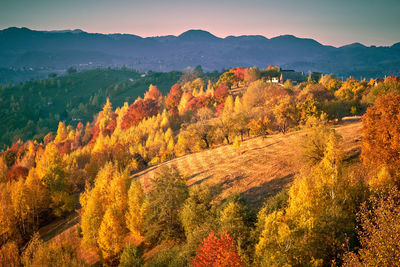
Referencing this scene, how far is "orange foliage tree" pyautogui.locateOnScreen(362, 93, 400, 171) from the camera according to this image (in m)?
36.6

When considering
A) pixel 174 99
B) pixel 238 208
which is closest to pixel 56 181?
pixel 238 208

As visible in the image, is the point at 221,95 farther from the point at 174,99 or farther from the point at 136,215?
the point at 136,215

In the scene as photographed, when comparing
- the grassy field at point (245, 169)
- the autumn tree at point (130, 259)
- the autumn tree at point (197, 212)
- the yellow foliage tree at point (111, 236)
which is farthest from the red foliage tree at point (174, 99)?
the autumn tree at point (130, 259)

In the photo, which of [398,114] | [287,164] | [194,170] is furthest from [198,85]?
[398,114]

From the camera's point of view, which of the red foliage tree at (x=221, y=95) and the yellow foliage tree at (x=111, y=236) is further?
the red foliage tree at (x=221, y=95)

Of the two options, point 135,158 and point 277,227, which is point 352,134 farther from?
point 135,158

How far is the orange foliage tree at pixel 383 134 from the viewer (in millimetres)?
36612

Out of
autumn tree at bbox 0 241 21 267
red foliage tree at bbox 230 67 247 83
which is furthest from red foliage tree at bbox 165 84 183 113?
autumn tree at bbox 0 241 21 267

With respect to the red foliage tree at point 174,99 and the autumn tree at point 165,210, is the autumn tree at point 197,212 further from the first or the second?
the red foliage tree at point 174,99

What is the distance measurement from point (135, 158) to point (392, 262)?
78619 mm

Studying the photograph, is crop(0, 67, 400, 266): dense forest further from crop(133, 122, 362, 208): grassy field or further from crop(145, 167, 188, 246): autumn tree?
crop(133, 122, 362, 208): grassy field

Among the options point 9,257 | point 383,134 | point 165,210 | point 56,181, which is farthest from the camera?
point 56,181

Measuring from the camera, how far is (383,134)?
3784cm

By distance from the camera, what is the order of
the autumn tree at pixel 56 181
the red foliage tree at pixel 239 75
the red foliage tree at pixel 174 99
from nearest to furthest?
the autumn tree at pixel 56 181 < the red foliage tree at pixel 239 75 < the red foliage tree at pixel 174 99
